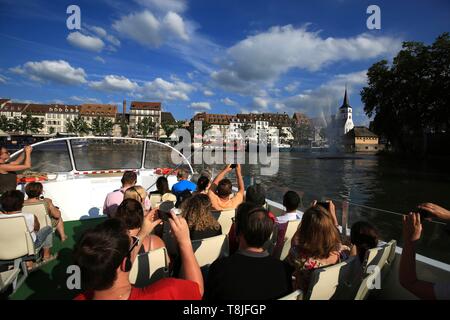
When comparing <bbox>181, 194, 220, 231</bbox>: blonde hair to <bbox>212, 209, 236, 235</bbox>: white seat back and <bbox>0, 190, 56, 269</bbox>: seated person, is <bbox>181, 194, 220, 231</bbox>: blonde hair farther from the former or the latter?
<bbox>0, 190, 56, 269</bbox>: seated person

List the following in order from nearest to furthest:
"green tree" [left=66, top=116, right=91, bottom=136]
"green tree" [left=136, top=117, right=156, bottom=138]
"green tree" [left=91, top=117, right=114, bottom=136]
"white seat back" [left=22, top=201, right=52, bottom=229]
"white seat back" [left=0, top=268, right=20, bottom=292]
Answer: "white seat back" [left=0, top=268, right=20, bottom=292], "white seat back" [left=22, top=201, right=52, bottom=229], "green tree" [left=66, top=116, right=91, bottom=136], "green tree" [left=91, top=117, right=114, bottom=136], "green tree" [left=136, top=117, right=156, bottom=138]

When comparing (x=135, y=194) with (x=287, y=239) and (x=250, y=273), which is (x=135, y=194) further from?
(x=250, y=273)

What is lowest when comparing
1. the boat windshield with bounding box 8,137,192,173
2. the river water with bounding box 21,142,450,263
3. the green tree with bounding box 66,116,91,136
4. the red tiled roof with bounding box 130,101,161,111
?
the river water with bounding box 21,142,450,263

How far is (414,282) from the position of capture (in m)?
2.36

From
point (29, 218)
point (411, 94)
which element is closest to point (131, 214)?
point (29, 218)

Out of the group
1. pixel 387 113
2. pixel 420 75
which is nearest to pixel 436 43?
pixel 420 75

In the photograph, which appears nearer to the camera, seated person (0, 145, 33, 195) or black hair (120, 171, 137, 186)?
black hair (120, 171, 137, 186)

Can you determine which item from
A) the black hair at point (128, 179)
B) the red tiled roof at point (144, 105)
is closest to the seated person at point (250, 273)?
the black hair at point (128, 179)

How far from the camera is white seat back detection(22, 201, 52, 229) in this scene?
177 inches

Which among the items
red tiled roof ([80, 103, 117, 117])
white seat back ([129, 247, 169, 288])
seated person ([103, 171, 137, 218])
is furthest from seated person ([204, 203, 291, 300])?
red tiled roof ([80, 103, 117, 117])

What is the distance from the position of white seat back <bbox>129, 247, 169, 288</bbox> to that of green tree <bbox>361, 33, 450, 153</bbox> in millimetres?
54682

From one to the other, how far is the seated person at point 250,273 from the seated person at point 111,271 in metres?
0.20

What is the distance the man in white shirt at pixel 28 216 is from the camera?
3.83m
